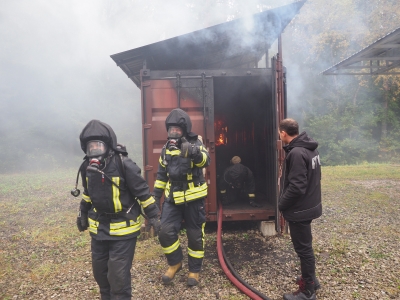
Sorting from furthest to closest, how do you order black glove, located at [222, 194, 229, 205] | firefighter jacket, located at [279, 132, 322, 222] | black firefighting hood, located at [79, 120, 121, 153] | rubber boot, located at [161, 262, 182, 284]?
black glove, located at [222, 194, 229, 205] → rubber boot, located at [161, 262, 182, 284] → firefighter jacket, located at [279, 132, 322, 222] → black firefighting hood, located at [79, 120, 121, 153]

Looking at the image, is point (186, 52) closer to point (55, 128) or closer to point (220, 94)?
point (220, 94)

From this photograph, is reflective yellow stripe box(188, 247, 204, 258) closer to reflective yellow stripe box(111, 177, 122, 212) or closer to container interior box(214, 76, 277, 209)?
reflective yellow stripe box(111, 177, 122, 212)

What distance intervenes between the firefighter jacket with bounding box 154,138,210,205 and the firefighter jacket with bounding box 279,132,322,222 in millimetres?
913

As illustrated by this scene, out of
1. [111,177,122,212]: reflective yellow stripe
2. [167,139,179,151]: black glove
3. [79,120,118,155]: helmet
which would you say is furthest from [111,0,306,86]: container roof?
[111,177,122,212]: reflective yellow stripe

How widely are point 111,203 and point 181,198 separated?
3.15ft

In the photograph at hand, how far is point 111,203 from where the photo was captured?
94.7 inches

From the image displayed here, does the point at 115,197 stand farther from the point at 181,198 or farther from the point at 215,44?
the point at 215,44

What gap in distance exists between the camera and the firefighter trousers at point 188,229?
3.22 meters

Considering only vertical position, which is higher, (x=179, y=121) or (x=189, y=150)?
(x=179, y=121)

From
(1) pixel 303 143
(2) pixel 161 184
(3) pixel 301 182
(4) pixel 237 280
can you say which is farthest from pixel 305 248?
(2) pixel 161 184

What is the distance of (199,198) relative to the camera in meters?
3.27

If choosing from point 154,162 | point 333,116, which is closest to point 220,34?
point 154,162

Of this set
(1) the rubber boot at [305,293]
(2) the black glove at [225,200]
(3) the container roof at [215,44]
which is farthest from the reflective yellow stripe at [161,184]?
(2) the black glove at [225,200]

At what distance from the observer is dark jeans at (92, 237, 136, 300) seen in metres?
2.40
